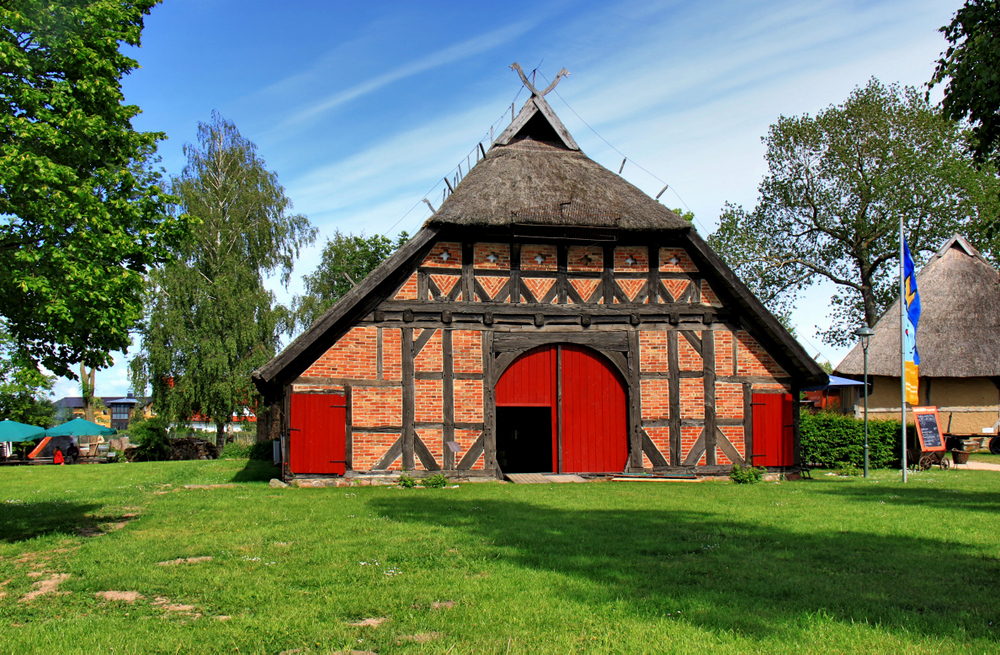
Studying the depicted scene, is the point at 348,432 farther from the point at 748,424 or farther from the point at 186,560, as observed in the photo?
the point at 748,424

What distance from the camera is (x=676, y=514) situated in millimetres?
10688

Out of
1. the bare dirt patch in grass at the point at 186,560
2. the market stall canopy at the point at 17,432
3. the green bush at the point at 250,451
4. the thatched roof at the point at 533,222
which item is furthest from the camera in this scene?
the market stall canopy at the point at 17,432

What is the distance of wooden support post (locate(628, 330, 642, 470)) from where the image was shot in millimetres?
17062

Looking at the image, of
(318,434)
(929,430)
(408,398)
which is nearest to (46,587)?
(318,434)

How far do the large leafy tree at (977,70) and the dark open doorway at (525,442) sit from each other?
15.7 metres

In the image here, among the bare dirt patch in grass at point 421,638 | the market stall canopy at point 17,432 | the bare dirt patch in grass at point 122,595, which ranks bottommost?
the market stall canopy at point 17,432

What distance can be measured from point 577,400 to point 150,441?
71.7ft

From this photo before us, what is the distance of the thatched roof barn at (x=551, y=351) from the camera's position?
53.0 ft

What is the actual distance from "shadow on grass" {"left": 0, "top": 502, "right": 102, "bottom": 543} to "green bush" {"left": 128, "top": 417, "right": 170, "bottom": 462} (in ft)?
62.2

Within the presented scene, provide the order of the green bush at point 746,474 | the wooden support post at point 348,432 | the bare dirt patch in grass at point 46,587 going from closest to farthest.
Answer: the bare dirt patch in grass at point 46,587, the wooden support post at point 348,432, the green bush at point 746,474

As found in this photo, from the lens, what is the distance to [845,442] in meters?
21.6

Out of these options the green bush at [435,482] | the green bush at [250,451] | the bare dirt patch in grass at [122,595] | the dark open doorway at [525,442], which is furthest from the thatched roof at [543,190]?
the green bush at [250,451]

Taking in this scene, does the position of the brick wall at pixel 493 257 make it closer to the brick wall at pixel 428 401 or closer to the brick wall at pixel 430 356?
the brick wall at pixel 430 356

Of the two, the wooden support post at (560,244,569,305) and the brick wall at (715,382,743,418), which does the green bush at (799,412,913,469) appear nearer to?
the brick wall at (715,382,743,418)
